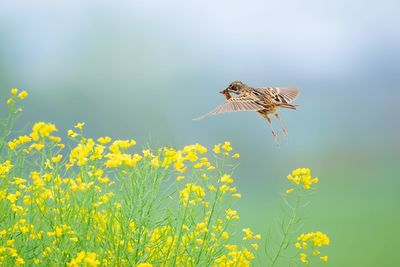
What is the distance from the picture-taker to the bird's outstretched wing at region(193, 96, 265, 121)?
A: 2914 millimetres

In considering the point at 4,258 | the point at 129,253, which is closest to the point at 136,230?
the point at 129,253

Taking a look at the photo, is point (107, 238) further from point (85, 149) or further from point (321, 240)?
point (321, 240)

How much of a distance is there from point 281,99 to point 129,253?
127cm

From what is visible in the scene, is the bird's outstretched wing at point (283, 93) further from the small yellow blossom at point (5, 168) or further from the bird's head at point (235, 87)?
the small yellow blossom at point (5, 168)

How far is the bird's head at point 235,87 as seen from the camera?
3.48m

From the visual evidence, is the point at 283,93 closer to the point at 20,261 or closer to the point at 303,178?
the point at 303,178

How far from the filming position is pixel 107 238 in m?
2.83

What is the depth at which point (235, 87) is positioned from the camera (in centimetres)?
350

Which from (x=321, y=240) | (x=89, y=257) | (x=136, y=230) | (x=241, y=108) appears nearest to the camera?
(x=89, y=257)

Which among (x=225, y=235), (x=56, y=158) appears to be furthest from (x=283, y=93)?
(x=56, y=158)

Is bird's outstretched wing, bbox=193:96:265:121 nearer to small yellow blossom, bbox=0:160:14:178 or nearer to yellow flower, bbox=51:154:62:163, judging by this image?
yellow flower, bbox=51:154:62:163

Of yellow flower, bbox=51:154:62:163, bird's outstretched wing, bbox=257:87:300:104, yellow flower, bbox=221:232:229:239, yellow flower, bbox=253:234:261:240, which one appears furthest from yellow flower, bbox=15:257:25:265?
bird's outstretched wing, bbox=257:87:300:104

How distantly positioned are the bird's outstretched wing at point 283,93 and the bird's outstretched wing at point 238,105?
10.5 inches

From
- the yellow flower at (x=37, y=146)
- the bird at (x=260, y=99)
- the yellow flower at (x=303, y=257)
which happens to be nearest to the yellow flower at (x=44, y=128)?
the yellow flower at (x=37, y=146)
